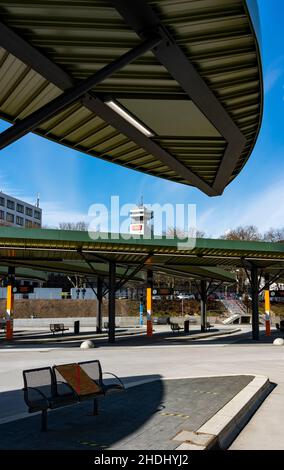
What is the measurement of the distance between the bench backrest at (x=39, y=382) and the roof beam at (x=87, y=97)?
437 cm

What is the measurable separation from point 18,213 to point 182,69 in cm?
12411

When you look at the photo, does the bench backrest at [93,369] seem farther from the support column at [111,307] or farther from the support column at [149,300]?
the support column at [149,300]

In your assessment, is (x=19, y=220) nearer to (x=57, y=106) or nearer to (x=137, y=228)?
(x=137, y=228)

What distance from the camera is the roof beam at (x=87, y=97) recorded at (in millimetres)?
5688

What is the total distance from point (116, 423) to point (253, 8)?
6.72 m

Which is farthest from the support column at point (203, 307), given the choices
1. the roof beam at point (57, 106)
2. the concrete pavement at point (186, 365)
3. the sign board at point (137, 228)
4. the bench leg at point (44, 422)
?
the sign board at point (137, 228)

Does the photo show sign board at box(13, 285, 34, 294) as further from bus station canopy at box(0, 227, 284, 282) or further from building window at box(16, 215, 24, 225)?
building window at box(16, 215, 24, 225)

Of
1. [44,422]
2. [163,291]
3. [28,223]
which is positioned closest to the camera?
[44,422]

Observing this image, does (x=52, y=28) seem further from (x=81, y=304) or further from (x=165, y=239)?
(x=81, y=304)

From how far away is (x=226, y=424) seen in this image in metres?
8.27

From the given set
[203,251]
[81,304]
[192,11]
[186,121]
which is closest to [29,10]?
[192,11]

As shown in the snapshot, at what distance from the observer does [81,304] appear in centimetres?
6041

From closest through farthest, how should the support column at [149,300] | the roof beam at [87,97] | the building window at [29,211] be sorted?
the roof beam at [87,97]
the support column at [149,300]
the building window at [29,211]

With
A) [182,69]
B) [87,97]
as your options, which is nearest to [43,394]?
[87,97]
